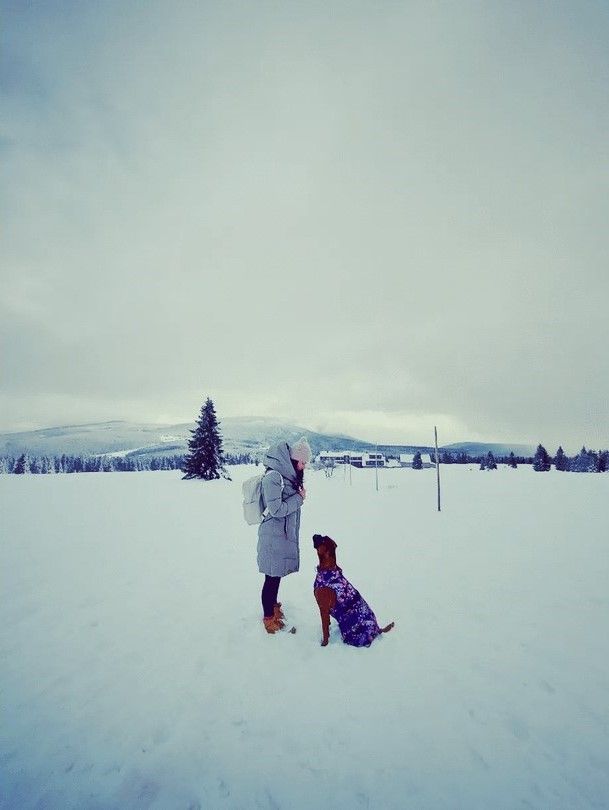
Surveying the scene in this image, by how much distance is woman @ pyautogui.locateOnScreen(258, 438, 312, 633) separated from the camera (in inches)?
199

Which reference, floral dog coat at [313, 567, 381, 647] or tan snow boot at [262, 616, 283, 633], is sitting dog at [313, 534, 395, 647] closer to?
floral dog coat at [313, 567, 381, 647]

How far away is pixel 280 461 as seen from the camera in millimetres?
5129

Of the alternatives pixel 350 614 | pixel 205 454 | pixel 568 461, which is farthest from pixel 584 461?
pixel 350 614

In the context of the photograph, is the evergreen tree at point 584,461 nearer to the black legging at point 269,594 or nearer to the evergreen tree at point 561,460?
the evergreen tree at point 561,460

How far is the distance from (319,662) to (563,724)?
2402 millimetres

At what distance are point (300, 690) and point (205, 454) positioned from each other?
33650 mm

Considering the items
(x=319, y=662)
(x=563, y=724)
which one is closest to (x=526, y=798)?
(x=563, y=724)

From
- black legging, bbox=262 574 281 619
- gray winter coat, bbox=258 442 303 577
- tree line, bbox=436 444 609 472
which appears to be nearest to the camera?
gray winter coat, bbox=258 442 303 577

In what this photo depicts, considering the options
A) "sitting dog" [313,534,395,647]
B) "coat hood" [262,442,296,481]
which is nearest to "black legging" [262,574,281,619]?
"sitting dog" [313,534,395,647]

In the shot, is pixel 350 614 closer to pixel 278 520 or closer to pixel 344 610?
pixel 344 610

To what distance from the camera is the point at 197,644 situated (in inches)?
192

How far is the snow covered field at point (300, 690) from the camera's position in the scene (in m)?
2.90

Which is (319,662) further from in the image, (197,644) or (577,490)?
(577,490)

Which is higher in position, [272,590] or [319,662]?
[272,590]
